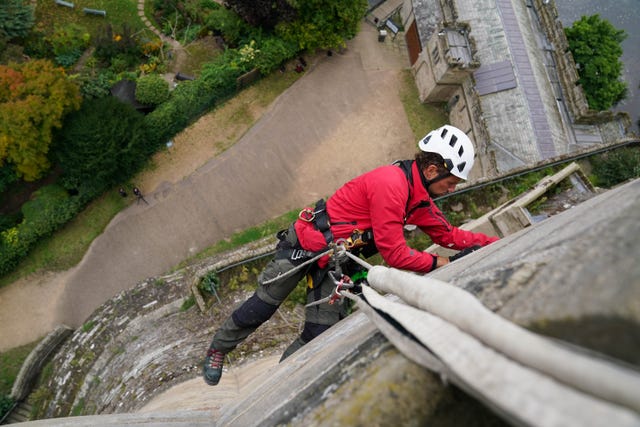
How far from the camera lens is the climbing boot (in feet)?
21.2

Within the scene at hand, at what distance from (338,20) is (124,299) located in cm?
1485

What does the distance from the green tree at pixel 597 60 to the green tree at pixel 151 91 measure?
19.5 meters

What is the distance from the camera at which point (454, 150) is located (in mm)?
5270

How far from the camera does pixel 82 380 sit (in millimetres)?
11453

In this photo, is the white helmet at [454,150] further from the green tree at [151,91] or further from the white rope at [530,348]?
the green tree at [151,91]

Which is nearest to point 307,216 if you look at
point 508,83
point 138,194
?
point 138,194

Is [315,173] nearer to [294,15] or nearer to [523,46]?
[294,15]

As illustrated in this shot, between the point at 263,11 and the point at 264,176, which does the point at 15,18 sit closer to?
the point at 263,11

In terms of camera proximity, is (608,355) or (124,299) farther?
(124,299)

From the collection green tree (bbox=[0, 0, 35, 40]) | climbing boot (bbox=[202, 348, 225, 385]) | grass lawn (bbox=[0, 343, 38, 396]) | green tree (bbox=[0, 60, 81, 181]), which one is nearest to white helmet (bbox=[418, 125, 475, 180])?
climbing boot (bbox=[202, 348, 225, 385])

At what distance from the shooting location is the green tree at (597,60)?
19.0 meters

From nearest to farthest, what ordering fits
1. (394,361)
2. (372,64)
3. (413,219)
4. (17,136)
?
(394,361) → (413,219) → (17,136) → (372,64)

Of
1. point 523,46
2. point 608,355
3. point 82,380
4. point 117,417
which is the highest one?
point 523,46

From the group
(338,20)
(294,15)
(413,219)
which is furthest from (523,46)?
(413,219)
